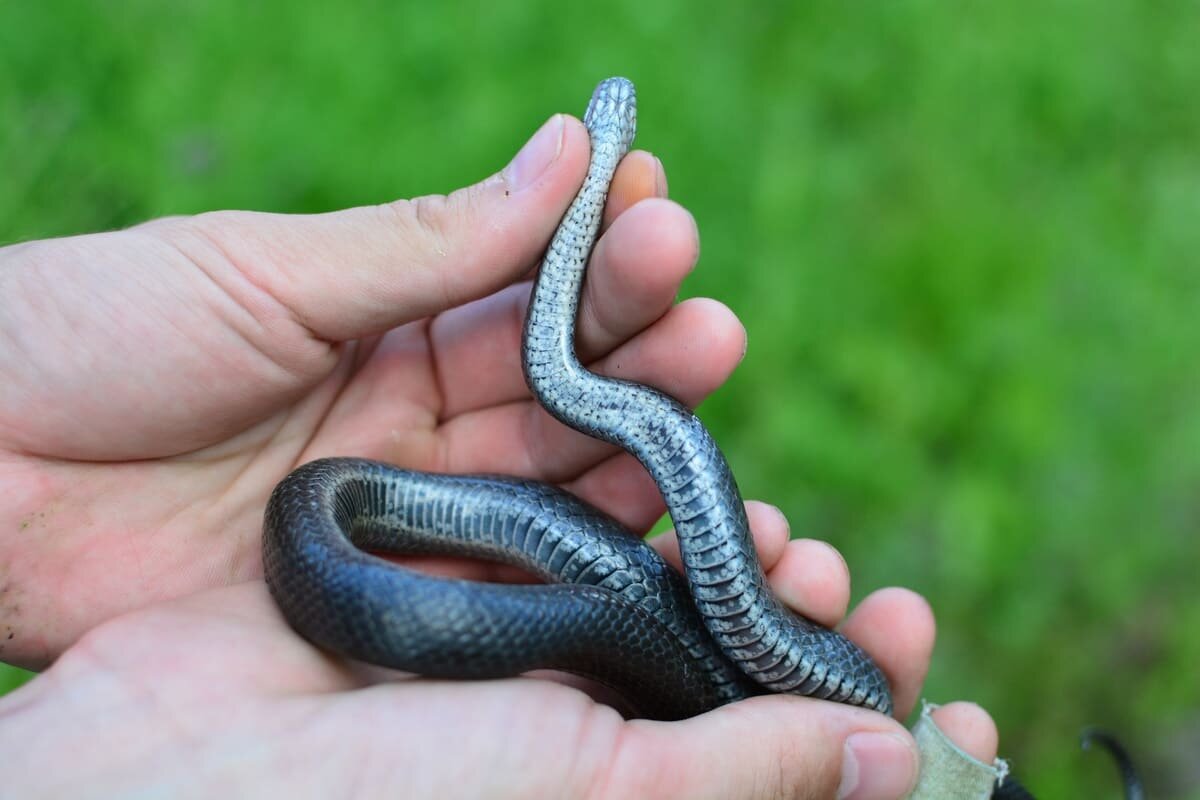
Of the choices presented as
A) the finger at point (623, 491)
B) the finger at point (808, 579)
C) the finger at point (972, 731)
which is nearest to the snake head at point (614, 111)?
the finger at point (623, 491)

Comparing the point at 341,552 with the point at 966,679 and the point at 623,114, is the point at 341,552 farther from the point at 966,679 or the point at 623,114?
the point at 966,679

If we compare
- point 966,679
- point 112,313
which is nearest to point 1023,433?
A: point 966,679

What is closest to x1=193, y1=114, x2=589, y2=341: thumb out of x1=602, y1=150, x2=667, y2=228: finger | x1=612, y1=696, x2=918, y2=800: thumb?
x1=602, y1=150, x2=667, y2=228: finger

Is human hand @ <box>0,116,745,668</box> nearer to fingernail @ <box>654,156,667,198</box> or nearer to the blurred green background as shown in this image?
fingernail @ <box>654,156,667,198</box>

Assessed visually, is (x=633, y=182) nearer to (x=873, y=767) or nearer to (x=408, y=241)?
(x=408, y=241)

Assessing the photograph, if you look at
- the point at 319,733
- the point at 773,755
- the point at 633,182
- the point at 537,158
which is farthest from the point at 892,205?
the point at 319,733

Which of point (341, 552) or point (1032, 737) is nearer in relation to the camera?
point (341, 552)
